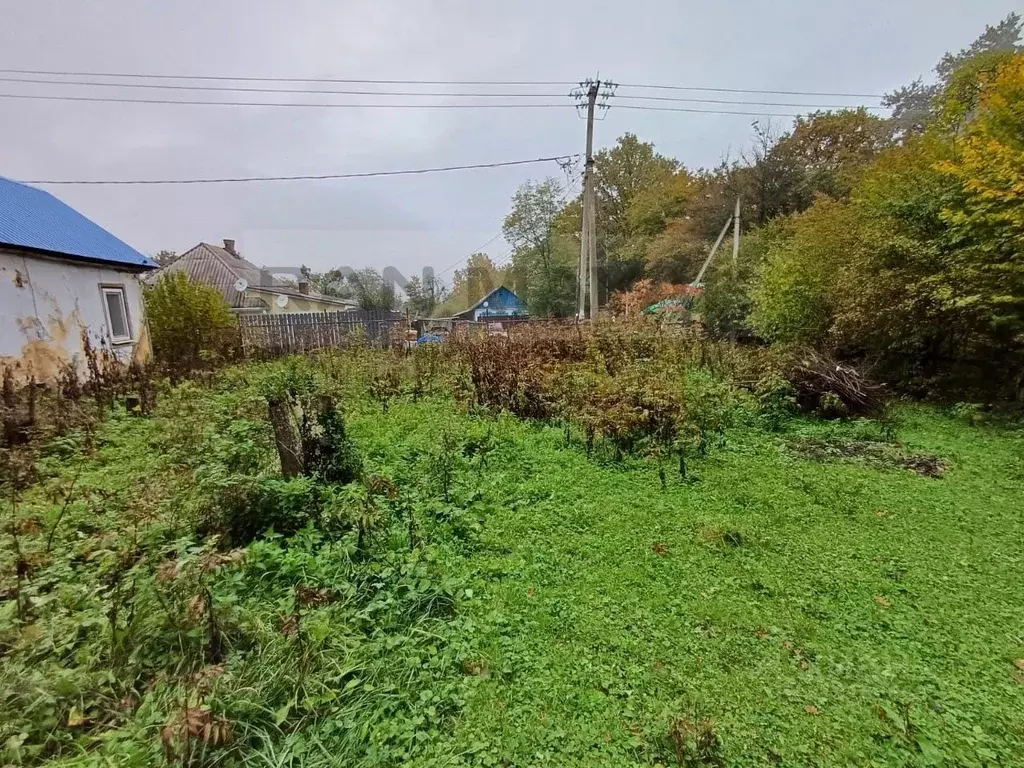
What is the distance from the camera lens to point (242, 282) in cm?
1828

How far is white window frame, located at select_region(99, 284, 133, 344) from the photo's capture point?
7918mm

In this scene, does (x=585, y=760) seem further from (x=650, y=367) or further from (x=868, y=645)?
(x=650, y=367)

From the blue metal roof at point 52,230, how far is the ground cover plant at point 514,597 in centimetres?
465

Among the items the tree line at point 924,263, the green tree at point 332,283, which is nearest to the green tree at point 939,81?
the tree line at point 924,263

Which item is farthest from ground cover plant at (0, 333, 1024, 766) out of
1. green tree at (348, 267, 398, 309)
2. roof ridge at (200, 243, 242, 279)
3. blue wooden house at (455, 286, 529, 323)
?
blue wooden house at (455, 286, 529, 323)

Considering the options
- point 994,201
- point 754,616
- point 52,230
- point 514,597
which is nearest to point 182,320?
point 52,230

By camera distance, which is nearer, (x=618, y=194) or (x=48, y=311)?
(x=48, y=311)

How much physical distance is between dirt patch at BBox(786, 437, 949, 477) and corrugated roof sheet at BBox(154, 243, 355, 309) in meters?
20.8

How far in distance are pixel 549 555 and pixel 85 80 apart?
13299 mm

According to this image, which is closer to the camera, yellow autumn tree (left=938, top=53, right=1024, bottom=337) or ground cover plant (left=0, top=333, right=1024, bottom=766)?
ground cover plant (left=0, top=333, right=1024, bottom=766)

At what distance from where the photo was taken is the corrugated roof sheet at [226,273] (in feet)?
63.0

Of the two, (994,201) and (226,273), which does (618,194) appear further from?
(994,201)

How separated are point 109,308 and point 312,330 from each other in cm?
484

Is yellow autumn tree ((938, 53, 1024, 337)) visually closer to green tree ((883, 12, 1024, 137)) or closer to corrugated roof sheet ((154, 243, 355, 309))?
green tree ((883, 12, 1024, 137))
